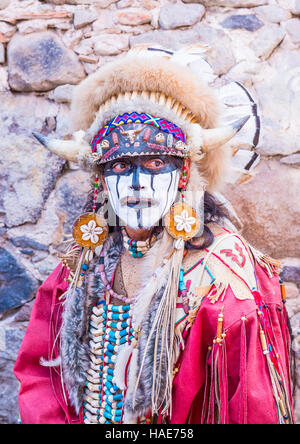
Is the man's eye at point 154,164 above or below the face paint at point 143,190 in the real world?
above

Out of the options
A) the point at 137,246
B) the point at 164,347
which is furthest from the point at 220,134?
the point at 164,347

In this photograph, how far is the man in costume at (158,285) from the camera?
1537mm

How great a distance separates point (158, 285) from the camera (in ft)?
5.50

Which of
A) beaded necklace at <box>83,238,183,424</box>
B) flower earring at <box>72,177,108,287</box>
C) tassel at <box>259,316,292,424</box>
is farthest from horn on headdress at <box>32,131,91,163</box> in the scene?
tassel at <box>259,316,292,424</box>

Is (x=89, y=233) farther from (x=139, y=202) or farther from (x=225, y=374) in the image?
(x=225, y=374)

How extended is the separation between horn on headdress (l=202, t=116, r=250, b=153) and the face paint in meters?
0.16

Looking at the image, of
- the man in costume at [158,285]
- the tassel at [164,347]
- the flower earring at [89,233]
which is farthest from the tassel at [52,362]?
the tassel at [164,347]

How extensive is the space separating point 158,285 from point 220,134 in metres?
0.61

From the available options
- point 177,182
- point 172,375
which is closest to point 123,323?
point 172,375

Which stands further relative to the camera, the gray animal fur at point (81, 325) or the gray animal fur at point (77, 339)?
the gray animal fur at point (77, 339)

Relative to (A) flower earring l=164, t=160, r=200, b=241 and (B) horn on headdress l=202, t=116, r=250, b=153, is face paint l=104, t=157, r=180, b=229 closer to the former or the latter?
(A) flower earring l=164, t=160, r=200, b=241

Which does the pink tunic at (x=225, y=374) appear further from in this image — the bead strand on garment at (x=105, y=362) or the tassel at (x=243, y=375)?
the bead strand on garment at (x=105, y=362)

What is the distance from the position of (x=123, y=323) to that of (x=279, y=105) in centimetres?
132

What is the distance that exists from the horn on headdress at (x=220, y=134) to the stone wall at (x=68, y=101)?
599 mm
